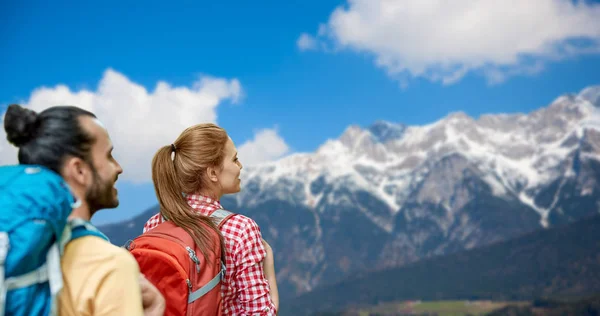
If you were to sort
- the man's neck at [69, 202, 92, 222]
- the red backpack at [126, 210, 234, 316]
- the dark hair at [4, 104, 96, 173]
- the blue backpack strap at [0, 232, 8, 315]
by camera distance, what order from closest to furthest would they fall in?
the blue backpack strap at [0, 232, 8, 315], the dark hair at [4, 104, 96, 173], the man's neck at [69, 202, 92, 222], the red backpack at [126, 210, 234, 316]

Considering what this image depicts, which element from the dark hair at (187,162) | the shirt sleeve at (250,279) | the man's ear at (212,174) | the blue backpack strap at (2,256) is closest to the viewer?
the blue backpack strap at (2,256)

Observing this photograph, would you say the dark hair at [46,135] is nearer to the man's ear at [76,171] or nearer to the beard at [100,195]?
the man's ear at [76,171]

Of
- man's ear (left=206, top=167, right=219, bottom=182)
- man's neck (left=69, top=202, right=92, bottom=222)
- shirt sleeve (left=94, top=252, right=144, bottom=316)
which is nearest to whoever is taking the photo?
shirt sleeve (left=94, top=252, right=144, bottom=316)

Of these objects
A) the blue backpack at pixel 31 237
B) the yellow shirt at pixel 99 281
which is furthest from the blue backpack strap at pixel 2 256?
the yellow shirt at pixel 99 281

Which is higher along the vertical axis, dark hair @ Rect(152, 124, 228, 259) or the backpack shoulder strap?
dark hair @ Rect(152, 124, 228, 259)

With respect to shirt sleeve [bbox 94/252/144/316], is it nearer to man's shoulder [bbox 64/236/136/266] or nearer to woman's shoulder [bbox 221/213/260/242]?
man's shoulder [bbox 64/236/136/266]

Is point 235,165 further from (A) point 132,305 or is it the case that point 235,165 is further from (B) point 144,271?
(A) point 132,305

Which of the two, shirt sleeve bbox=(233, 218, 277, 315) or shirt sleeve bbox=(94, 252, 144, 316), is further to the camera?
shirt sleeve bbox=(233, 218, 277, 315)

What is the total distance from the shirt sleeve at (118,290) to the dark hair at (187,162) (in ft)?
7.35

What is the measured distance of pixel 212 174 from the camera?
590cm

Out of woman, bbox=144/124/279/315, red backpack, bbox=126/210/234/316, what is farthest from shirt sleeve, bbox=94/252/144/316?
woman, bbox=144/124/279/315

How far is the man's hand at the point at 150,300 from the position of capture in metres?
3.66

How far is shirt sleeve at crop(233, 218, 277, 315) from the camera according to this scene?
17.9ft

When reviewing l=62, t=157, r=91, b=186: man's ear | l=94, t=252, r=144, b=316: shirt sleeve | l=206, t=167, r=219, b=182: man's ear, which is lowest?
l=94, t=252, r=144, b=316: shirt sleeve
